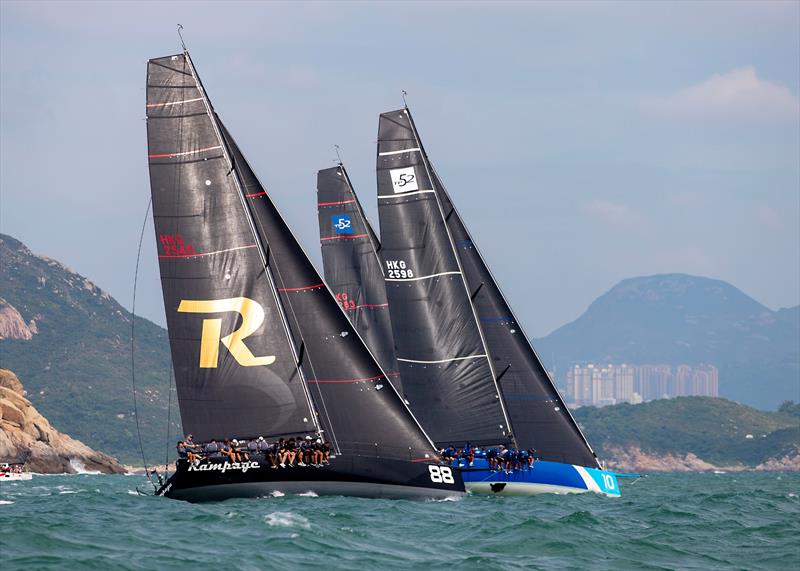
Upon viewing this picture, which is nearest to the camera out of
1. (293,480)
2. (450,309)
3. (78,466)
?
(293,480)

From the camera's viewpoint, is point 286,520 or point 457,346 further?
point 457,346

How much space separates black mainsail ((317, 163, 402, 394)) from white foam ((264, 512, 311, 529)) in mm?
21986

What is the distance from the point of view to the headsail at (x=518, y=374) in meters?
50.4

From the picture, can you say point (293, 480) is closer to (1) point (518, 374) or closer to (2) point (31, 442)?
(1) point (518, 374)

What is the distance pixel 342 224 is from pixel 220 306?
17.2 meters

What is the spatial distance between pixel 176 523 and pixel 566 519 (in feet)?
32.8

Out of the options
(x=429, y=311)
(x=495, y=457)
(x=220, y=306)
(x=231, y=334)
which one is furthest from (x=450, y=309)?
(x=220, y=306)

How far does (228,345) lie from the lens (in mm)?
39844

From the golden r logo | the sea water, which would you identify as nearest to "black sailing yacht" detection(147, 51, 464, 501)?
the golden r logo

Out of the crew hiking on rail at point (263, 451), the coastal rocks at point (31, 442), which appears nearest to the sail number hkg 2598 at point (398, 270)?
the crew hiking on rail at point (263, 451)

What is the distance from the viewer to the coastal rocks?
11681 centimetres

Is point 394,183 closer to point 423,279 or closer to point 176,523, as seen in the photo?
point 423,279

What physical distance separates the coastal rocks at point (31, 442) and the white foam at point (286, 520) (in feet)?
277

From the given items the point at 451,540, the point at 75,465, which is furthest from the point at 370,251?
the point at 75,465
